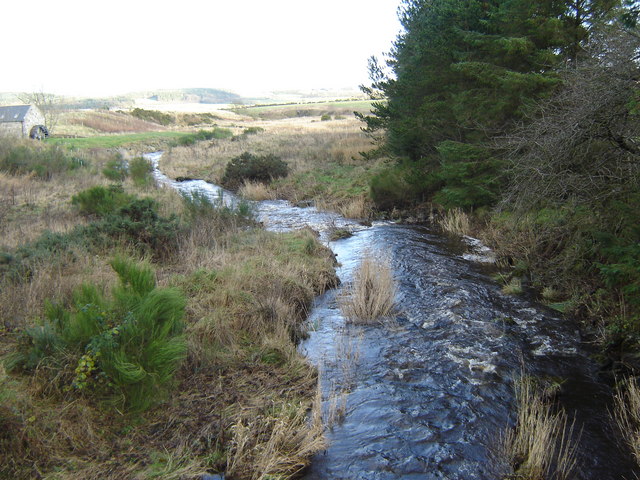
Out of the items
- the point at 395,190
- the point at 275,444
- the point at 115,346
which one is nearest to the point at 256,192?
the point at 395,190

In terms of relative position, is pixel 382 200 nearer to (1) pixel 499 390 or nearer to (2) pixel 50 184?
(1) pixel 499 390

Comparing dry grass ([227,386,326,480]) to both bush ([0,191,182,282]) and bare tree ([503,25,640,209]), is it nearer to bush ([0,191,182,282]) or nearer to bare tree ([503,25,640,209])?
bush ([0,191,182,282])

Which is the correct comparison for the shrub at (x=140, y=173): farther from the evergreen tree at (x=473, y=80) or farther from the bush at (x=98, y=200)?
the evergreen tree at (x=473, y=80)

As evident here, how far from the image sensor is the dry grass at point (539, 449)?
365 cm

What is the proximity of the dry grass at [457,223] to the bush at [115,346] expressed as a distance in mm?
8856

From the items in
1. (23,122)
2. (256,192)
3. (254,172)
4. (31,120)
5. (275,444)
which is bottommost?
(275,444)

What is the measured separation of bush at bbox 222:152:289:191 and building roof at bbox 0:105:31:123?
30.5 metres

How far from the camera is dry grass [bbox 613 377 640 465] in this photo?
3.90 metres

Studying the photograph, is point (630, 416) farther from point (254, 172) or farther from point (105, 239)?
point (254, 172)

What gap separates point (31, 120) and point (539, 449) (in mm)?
50407

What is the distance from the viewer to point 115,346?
4145mm

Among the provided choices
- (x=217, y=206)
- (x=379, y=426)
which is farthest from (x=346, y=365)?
(x=217, y=206)

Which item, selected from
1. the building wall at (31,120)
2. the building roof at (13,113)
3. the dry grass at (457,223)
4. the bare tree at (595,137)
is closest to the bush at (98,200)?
the dry grass at (457,223)

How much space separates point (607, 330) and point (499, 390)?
1.92 m
